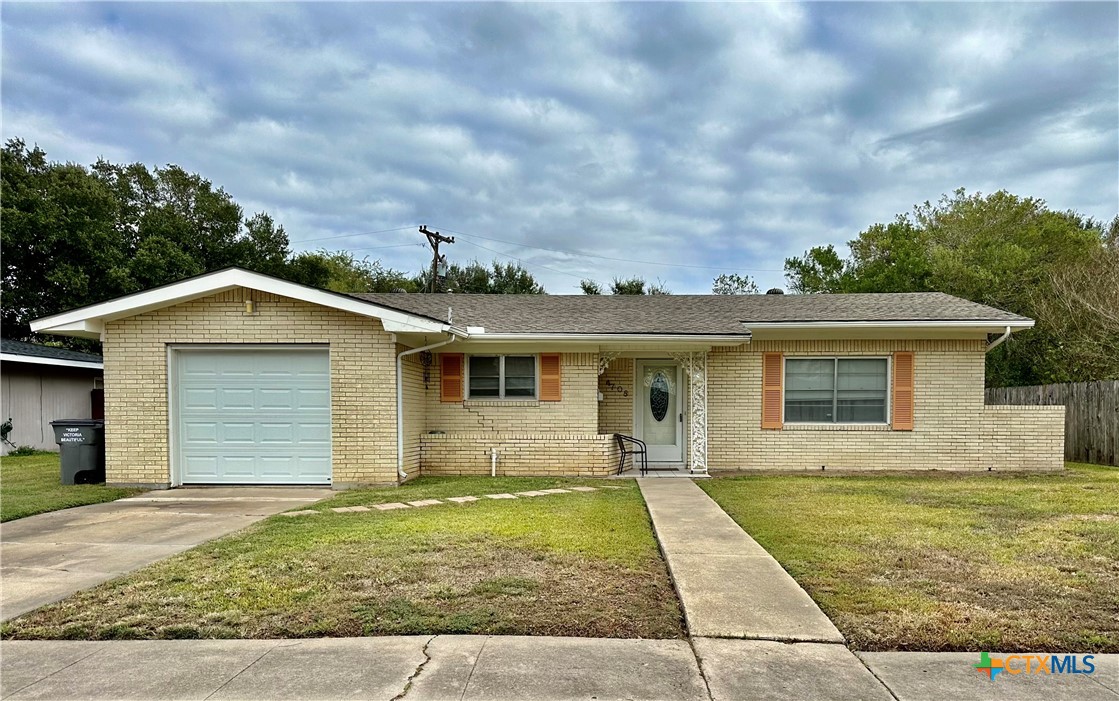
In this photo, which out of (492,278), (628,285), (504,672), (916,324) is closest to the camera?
(504,672)

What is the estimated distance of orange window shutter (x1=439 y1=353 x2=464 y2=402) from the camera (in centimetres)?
1159

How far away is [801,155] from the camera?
55.2ft

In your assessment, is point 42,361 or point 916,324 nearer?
point 916,324

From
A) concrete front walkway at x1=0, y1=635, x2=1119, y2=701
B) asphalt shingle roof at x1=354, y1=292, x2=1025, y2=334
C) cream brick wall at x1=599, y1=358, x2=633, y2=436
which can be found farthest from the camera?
cream brick wall at x1=599, y1=358, x2=633, y2=436

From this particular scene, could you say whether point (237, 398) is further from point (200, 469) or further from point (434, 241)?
point (434, 241)

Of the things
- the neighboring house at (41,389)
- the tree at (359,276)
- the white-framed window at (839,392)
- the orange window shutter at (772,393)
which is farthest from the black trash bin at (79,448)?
the tree at (359,276)

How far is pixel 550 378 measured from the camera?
1137cm

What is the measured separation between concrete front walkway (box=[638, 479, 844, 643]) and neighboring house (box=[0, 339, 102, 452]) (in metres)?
16.5

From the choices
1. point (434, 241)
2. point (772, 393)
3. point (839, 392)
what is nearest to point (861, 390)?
point (839, 392)

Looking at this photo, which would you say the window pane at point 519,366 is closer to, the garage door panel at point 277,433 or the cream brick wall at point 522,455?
the cream brick wall at point 522,455

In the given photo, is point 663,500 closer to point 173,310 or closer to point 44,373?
point 173,310

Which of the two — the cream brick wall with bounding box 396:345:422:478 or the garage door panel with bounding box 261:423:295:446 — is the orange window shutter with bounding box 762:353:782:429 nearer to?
the cream brick wall with bounding box 396:345:422:478

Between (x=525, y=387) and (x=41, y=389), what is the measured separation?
14115mm

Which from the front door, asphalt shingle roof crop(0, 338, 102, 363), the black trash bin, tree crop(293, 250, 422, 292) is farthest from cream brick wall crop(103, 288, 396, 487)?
tree crop(293, 250, 422, 292)
